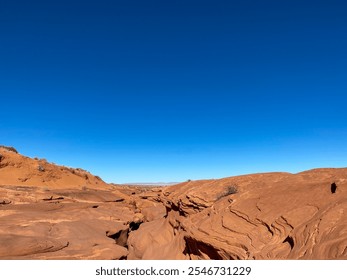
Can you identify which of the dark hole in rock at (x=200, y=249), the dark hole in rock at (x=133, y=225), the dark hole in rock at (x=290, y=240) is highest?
the dark hole in rock at (x=290, y=240)

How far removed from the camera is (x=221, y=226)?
1251cm

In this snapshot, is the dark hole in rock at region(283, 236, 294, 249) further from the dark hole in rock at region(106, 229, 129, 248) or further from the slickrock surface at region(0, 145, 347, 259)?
the dark hole in rock at region(106, 229, 129, 248)

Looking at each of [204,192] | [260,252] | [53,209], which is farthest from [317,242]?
[53,209]

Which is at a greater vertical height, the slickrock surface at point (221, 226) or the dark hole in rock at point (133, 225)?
the slickrock surface at point (221, 226)

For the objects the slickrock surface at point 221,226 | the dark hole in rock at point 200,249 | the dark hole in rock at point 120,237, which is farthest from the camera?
the dark hole in rock at point 120,237

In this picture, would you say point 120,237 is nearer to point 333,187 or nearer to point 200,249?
point 200,249

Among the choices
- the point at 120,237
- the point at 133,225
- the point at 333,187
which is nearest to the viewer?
the point at 333,187

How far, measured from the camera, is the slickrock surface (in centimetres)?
830

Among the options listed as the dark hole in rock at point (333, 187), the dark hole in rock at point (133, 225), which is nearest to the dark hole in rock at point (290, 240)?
the dark hole in rock at point (333, 187)

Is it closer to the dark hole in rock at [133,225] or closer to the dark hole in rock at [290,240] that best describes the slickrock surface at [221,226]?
the dark hole in rock at [290,240]

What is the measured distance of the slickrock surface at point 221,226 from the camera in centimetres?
830

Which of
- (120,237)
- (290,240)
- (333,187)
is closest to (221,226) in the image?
(290,240)

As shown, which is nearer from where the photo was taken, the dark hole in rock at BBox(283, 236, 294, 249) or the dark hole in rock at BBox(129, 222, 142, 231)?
the dark hole in rock at BBox(283, 236, 294, 249)

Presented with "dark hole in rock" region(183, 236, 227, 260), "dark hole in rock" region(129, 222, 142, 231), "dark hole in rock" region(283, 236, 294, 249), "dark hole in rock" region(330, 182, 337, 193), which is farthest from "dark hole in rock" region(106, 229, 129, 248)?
"dark hole in rock" region(330, 182, 337, 193)
